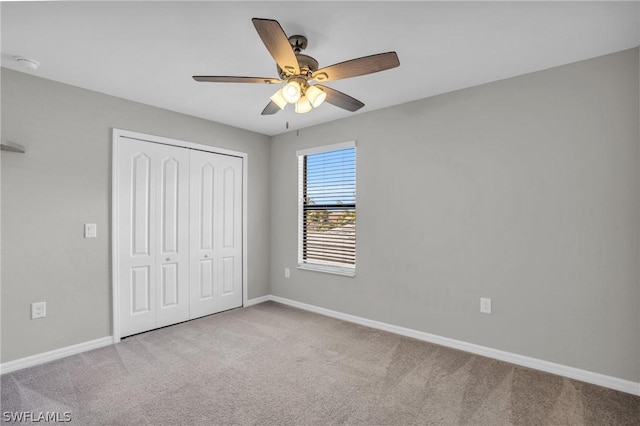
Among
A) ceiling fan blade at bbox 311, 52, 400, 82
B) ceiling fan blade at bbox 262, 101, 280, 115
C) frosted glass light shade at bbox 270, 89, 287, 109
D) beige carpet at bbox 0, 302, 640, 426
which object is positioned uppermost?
ceiling fan blade at bbox 311, 52, 400, 82

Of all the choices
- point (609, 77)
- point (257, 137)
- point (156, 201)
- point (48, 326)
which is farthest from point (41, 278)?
point (609, 77)

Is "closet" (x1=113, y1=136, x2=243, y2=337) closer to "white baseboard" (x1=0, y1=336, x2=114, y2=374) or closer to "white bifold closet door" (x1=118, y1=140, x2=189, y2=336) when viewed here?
"white bifold closet door" (x1=118, y1=140, x2=189, y2=336)

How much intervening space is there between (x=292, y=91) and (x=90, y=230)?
2.46 meters

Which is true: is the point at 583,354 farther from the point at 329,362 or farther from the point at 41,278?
the point at 41,278

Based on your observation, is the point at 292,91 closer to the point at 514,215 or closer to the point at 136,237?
the point at 514,215

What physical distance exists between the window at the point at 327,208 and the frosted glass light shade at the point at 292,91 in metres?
1.86

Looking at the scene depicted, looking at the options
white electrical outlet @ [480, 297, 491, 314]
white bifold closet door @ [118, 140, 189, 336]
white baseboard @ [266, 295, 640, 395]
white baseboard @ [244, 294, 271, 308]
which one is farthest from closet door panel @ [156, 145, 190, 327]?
white electrical outlet @ [480, 297, 491, 314]

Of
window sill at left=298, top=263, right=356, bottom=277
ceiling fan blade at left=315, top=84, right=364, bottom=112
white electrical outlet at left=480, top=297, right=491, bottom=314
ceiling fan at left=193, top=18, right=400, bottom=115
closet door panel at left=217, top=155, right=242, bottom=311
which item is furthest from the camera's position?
closet door panel at left=217, top=155, right=242, bottom=311

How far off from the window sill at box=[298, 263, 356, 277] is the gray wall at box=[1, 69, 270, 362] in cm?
222

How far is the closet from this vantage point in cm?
333

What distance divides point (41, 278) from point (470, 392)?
11.8 feet

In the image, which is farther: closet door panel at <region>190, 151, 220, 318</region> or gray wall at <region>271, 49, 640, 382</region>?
closet door panel at <region>190, 151, 220, 318</region>

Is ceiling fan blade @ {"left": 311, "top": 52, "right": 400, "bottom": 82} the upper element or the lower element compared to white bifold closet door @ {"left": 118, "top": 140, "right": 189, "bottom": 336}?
upper

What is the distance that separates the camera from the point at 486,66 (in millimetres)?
2572
